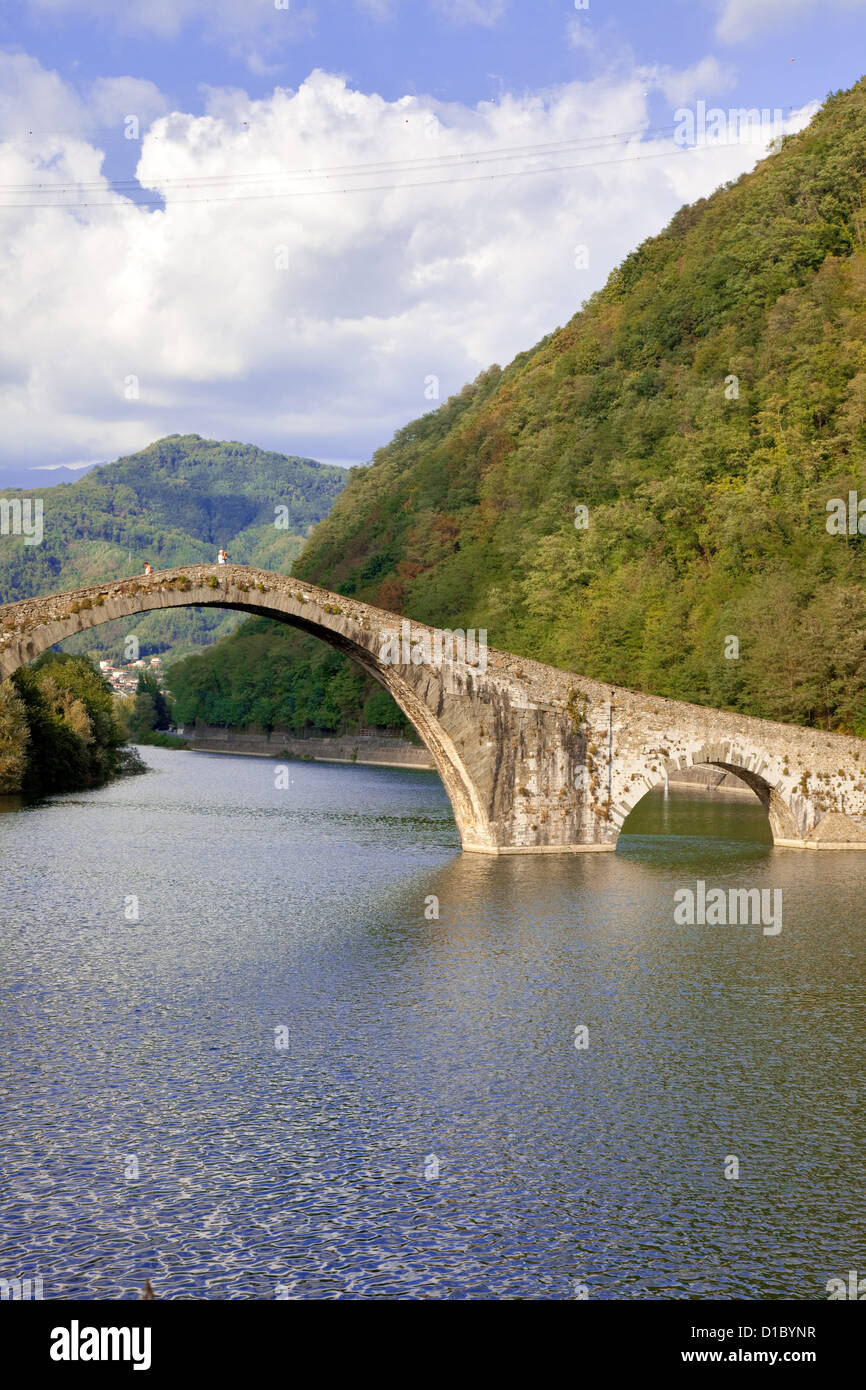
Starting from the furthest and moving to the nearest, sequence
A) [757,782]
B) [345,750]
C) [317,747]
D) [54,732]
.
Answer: [317,747], [345,750], [54,732], [757,782]

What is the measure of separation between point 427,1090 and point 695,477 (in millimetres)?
61762

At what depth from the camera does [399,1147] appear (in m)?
11.4

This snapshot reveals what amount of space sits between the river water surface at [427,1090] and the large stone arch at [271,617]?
427 cm

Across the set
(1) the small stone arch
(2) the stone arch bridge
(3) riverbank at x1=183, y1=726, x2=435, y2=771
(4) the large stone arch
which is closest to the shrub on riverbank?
(3) riverbank at x1=183, y1=726, x2=435, y2=771

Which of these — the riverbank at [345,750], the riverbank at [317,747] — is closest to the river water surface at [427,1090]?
the riverbank at [345,750]

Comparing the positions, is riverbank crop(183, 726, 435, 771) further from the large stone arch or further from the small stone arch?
the large stone arch

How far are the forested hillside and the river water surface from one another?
30.8 meters

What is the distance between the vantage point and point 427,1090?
12945 mm

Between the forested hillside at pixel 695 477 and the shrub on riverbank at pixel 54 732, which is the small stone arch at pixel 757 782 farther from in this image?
the shrub on riverbank at pixel 54 732

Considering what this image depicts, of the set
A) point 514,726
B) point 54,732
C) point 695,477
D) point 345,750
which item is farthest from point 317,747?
point 514,726

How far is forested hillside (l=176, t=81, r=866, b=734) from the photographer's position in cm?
5531

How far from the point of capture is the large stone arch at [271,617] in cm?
2514

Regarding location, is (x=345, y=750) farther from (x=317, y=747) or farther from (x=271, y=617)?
(x=271, y=617)
